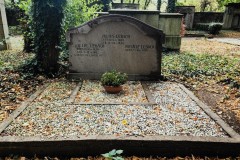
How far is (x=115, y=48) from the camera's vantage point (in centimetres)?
634

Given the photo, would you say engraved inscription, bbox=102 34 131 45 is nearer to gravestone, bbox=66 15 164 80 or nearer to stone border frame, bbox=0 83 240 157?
gravestone, bbox=66 15 164 80

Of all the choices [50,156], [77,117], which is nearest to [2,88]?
[77,117]

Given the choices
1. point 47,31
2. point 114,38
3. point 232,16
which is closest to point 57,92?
point 47,31

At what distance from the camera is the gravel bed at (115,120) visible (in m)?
3.56

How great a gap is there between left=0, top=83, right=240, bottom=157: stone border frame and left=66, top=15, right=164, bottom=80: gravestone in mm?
3306

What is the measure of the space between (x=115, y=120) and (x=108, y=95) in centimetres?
134

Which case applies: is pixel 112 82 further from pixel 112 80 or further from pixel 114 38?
pixel 114 38

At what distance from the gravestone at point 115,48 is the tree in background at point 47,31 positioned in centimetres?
56

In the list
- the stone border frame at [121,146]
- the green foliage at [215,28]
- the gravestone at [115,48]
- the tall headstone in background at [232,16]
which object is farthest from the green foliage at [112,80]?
the tall headstone in background at [232,16]

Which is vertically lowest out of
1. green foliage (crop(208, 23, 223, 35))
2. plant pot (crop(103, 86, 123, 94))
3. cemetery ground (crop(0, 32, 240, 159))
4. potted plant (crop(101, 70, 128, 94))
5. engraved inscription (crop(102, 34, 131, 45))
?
cemetery ground (crop(0, 32, 240, 159))

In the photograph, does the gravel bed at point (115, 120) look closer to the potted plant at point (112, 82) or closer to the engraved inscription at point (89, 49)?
the potted plant at point (112, 82)

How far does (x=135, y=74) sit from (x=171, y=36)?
4.94 metres

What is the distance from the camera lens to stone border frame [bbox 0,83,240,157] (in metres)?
3.25

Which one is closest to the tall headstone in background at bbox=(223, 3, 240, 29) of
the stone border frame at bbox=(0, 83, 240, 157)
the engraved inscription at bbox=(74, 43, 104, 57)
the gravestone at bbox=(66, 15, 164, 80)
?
the gravestone at bbox=(66, 15, 164, 80)
